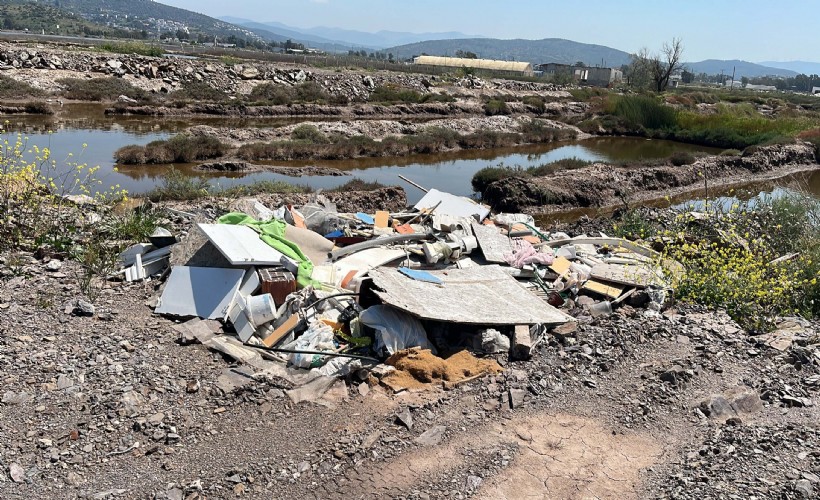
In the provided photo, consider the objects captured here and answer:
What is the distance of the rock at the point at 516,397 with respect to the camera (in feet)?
16.5

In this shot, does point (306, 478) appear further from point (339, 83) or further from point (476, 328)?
point (339, 83)

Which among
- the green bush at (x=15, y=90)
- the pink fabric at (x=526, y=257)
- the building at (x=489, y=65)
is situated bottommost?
the pink fabric at (x=526, y=257)

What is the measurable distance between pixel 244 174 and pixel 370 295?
39.8 ft

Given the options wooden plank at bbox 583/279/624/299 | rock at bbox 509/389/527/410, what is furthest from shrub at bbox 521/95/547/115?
rock at bbox 509/389/527/410

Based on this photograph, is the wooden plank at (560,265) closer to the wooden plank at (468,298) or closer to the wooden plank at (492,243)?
the wooden plank at (492,243)

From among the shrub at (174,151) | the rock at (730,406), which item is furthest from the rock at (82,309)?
the shrub at (174,151)

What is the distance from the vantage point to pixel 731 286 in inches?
277

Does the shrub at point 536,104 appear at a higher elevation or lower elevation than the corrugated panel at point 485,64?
lower

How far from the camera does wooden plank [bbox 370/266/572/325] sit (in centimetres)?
579

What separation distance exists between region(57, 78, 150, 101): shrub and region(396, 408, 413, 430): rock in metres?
29.5

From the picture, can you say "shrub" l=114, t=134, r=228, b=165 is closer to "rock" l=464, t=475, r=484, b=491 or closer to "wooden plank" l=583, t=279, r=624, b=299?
"wooden plank" l=583, t=279, r=624, b=299

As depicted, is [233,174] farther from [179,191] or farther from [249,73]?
[249,73]

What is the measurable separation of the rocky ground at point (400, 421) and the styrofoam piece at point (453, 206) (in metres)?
4.35

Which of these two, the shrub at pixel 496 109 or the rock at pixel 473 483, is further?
the shrub at pixel 496 109
